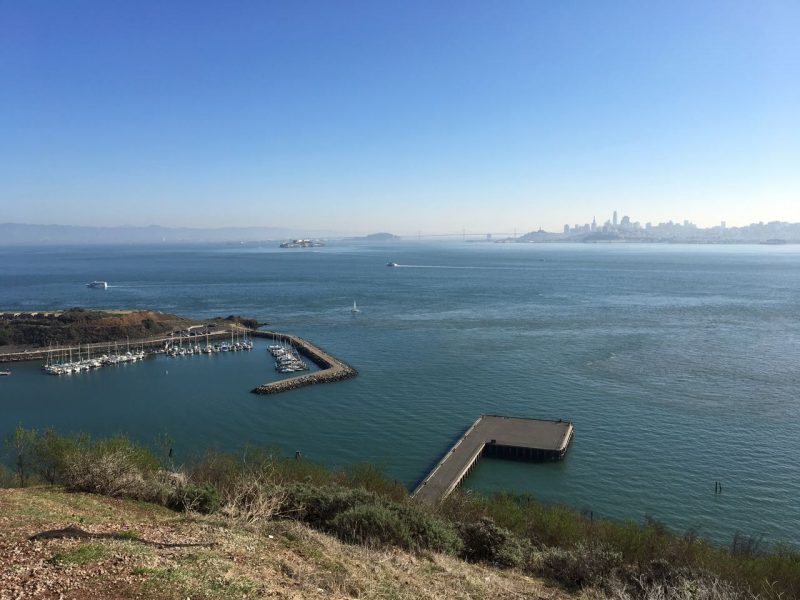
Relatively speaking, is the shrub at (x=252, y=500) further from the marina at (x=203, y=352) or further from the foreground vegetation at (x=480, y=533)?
the marina at (x=203, y=352)

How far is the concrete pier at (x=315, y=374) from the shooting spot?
26656mm

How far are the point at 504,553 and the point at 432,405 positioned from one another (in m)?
14.8

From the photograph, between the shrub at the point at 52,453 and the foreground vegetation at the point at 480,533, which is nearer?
the foreground vegetation at the point at 480,533

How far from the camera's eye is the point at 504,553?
9.30 m

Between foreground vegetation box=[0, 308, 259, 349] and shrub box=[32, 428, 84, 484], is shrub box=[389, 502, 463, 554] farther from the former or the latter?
foreground vegetation box=[0, 308, 259, 349]

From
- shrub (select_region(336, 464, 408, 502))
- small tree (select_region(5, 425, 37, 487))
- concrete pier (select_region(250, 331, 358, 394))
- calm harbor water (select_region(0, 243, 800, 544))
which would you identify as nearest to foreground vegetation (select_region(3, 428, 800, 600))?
shrub (select_region(336, 464, 408, 502))

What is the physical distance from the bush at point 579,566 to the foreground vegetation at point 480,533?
2 centimetres

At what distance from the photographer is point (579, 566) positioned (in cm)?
884

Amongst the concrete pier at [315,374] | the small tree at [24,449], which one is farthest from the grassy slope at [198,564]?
the concrete pier at [315,374]

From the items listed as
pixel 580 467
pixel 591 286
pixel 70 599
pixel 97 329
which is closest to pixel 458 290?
pixel 591 286

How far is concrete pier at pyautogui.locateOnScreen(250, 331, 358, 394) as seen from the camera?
2666cm

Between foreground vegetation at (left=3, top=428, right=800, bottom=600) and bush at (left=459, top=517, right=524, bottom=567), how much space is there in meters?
0.02

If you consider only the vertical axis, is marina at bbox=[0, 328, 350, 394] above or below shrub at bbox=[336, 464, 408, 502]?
below

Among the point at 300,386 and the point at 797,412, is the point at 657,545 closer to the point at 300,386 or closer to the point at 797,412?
the point at 797,412
